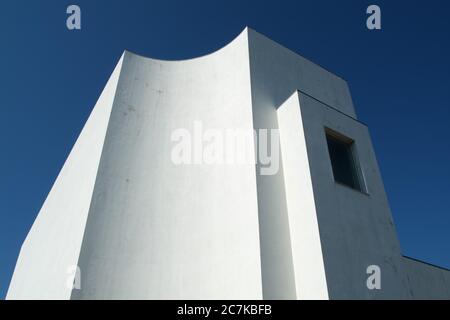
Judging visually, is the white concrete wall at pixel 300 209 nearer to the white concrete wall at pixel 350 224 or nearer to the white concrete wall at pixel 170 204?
the white concrete wall at pixel 350 224

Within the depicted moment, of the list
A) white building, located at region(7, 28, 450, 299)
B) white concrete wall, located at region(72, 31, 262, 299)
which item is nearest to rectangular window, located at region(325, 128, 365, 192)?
white building, located at region(7, 28, 450, 299)

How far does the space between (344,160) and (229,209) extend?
220 cm

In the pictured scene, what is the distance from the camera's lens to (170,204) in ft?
16.8

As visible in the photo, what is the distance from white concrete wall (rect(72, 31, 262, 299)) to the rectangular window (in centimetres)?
146

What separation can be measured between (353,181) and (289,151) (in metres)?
1.20

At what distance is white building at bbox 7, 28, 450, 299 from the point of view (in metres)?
3.96

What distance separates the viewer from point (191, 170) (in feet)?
18.2

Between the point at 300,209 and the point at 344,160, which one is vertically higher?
the point at 344,160

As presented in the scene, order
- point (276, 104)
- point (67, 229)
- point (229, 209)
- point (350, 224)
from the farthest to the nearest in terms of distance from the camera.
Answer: point (276, 104), point (67, 229), point (229, 209), point (350, 224)

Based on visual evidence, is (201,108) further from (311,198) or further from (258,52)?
(311,198)
